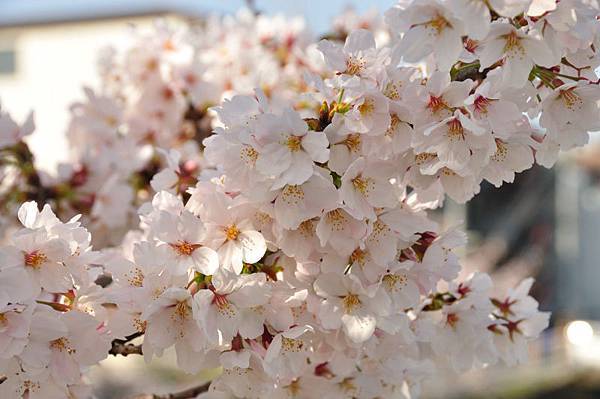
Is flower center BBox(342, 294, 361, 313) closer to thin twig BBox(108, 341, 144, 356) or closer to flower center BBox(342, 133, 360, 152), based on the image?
flower center BBox(342, 133, 360, 152)

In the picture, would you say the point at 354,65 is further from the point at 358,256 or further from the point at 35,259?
the point at 35,259

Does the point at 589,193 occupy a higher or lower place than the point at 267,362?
lower

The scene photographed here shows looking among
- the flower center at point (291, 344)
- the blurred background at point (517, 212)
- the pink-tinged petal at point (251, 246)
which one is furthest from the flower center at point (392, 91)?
the blurred background at point (517, 212)

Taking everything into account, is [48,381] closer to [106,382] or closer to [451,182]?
[451,182]

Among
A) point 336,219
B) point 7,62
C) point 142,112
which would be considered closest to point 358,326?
point 336,219

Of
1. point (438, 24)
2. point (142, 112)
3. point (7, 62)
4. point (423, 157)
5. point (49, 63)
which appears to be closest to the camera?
point (438, 24)

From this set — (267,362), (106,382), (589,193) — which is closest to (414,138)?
(267,362)
